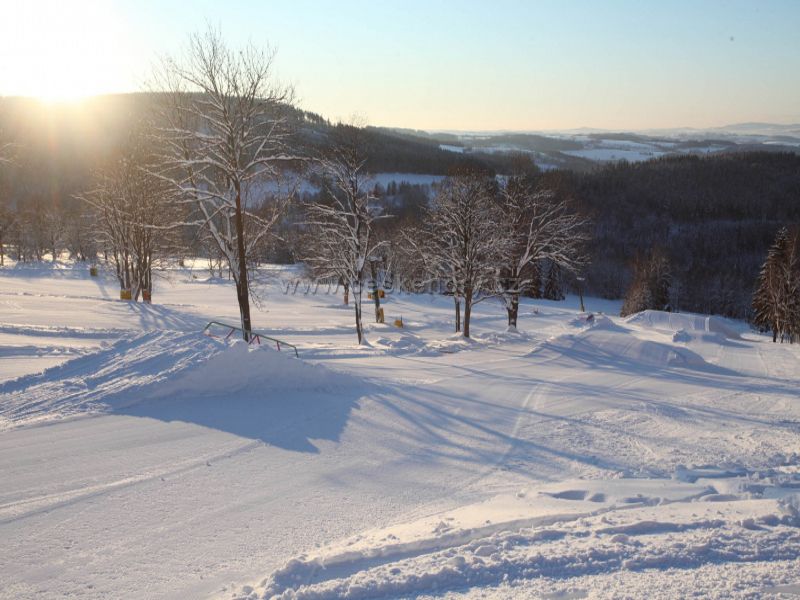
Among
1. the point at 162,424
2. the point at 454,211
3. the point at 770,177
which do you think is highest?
the point at 770,177

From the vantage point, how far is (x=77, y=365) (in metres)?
10.2

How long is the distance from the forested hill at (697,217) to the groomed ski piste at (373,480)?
89.8 meters

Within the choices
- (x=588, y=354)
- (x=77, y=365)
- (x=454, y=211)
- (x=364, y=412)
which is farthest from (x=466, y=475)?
(x=454, y=211)

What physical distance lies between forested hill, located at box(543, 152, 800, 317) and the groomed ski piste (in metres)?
89.8

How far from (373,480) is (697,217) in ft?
490

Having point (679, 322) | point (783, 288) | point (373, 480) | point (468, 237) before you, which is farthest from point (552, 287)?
point (373, 480)

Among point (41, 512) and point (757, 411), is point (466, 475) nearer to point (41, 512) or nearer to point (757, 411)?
point (41, 512)

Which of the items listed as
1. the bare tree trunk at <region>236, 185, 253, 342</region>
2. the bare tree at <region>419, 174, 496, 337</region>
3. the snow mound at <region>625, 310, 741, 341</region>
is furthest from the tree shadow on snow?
the snow mound at <region>625, 310, 741, 341</region>

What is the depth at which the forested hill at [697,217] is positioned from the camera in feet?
322

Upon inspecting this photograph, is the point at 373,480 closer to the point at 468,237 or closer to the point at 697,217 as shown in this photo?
the point at 468,237

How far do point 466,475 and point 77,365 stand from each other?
7.76 meters

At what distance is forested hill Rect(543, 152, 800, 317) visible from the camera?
98.2 meters

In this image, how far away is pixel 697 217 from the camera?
5261 inches

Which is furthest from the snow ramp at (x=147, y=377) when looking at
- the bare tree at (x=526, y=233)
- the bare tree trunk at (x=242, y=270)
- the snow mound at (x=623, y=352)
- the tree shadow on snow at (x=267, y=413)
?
the bare tree at (x=526, y=233)
